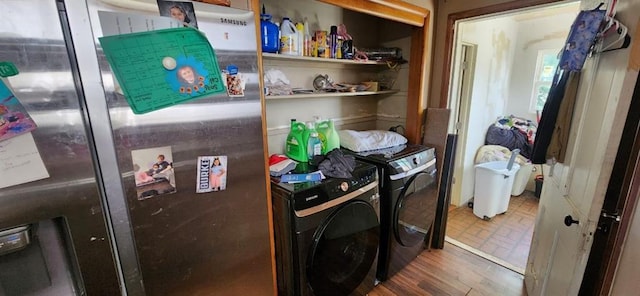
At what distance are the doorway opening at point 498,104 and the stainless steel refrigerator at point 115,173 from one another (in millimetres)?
1921

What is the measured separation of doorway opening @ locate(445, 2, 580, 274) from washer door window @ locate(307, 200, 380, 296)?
4.24ft

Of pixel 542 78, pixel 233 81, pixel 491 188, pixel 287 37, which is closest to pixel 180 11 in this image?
pixel 233 81

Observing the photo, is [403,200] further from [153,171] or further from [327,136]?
[153,171]

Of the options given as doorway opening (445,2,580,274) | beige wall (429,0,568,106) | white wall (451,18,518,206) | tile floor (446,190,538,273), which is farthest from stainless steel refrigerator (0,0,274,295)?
white wall (451,18,518,206)

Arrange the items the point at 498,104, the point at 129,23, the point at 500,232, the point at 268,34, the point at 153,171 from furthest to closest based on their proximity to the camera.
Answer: the point at 498,104
the point at 500,232
the point at 268,34
the point at 153,171
the point at 129,23

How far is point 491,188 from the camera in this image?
2873 millimetres

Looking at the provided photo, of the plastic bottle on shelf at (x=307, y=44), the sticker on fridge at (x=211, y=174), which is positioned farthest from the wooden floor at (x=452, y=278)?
the plastic bottle on shelf at (x=307, y=44)

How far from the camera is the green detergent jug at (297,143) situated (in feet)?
5.56

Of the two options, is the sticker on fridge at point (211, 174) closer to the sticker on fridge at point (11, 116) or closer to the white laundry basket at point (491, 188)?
the sticker on fridge at point (11, 116)

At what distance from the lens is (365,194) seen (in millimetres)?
1575

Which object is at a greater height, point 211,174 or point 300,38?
point 300,38

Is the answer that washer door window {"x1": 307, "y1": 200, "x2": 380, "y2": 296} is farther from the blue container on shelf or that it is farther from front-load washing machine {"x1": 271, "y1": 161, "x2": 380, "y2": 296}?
the blue container on shelf

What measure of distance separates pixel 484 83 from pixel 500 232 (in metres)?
1.72

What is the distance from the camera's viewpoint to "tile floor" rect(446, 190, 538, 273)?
7.77 feet
